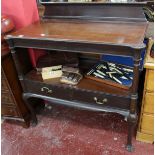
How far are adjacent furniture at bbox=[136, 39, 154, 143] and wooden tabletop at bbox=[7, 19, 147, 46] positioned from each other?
184mm

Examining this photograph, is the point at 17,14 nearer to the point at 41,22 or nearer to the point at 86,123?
the point at 41,22

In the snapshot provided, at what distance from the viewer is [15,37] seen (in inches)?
48.3

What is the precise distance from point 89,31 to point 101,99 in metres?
0.44

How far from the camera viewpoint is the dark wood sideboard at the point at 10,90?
1.38 metres

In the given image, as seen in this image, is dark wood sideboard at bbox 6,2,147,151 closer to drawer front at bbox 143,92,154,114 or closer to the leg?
the leg

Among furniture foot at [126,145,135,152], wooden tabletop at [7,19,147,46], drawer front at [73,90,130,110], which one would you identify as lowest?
furniture foot at [126,145,135,152]

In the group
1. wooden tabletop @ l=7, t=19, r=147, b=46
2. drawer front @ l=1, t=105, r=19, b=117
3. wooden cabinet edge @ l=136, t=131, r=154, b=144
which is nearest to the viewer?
wooden tabletop @ l=7, t=19, r=147, b=46

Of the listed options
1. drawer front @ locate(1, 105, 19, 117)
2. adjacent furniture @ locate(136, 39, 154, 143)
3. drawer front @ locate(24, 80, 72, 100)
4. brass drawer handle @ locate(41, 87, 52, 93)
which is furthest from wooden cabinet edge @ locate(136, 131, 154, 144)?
drawer front @ locate(1, 105, 19, 117)

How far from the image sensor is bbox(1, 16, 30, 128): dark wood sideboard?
1381 millimetres

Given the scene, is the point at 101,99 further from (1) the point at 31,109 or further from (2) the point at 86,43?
(1) the point at 31,109

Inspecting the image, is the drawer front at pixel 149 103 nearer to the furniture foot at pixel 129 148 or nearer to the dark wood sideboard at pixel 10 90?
the furniture foot at pixel 129 148

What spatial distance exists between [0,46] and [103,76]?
726 millimetres

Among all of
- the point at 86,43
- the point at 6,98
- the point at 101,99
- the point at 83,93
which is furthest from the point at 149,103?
the point at 6,98

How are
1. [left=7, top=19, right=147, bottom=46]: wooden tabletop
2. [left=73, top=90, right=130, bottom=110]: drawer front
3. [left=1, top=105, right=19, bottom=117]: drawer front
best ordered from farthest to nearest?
[left=1, top=105, right=19, bottom=117]: drawer front → [left=73, top=90, right=130, bottom=110]: drawer front → [left=7, top=19, right=147, bottom=46]: wooden tabletop
